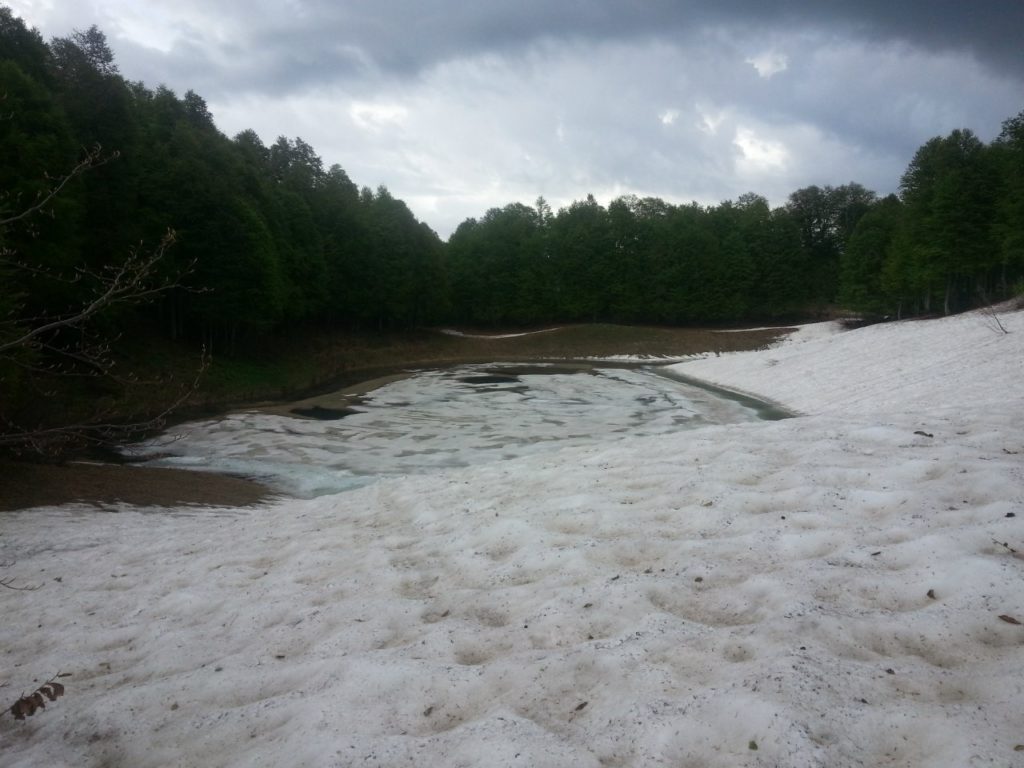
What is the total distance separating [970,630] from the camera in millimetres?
3650

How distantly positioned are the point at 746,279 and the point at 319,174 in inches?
1711

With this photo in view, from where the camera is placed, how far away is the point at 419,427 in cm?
2097

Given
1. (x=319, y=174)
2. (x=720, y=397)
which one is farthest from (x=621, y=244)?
(x=720, y=397)

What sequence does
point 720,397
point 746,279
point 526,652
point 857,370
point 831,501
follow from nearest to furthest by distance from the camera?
point 526,652 → point 831,501 → point 857,370 → point 720,397 → point 746,279

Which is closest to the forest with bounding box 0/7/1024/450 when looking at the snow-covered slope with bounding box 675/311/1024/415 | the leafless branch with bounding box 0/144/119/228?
the leafless branch with bounding box 0/144/119/228

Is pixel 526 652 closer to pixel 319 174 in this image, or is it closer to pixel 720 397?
pixel 720 397

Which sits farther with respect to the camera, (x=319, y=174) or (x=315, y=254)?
(x=319, y=174)

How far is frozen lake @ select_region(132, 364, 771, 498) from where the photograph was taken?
15.6m

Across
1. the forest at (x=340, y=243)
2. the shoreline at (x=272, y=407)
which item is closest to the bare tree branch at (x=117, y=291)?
the forest at (x=340, y=243)

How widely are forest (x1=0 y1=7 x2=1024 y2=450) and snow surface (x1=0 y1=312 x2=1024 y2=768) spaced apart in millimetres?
2343

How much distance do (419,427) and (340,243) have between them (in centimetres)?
3542

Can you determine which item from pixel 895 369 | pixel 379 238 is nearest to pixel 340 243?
pixel 379 238

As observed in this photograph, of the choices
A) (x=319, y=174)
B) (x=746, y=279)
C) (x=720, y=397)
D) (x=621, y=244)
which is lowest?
(x=720, y=397)

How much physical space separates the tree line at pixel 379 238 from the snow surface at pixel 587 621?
2.95 meters
